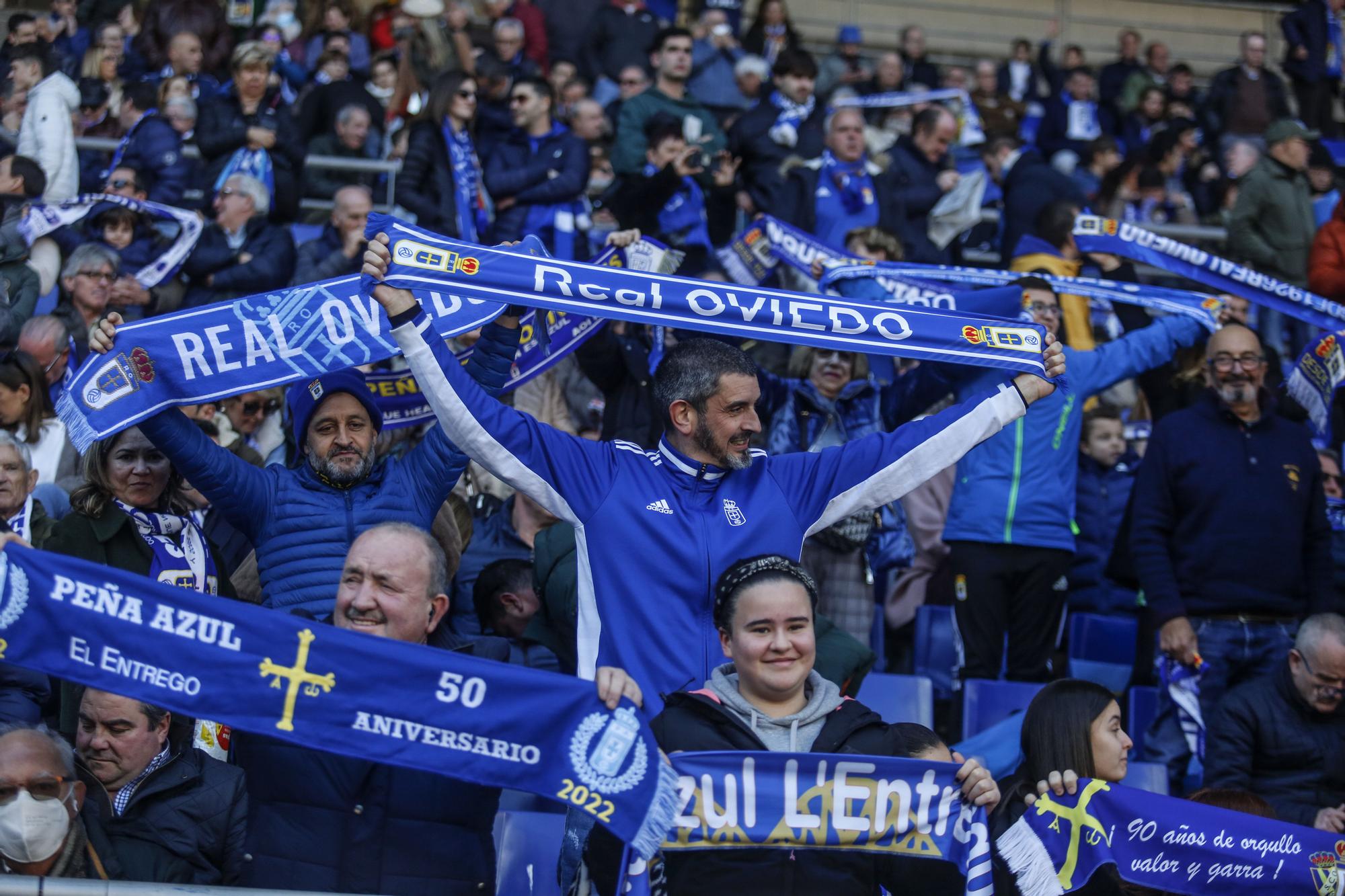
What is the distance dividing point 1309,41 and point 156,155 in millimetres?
11741

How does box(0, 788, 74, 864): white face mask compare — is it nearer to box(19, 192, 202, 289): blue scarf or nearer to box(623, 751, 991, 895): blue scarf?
box(623, 751, 991, 895): blue scarf

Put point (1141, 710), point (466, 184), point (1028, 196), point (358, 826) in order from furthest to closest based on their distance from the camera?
1. point (1028, 196)
2. point (466, 184)
3. point (1141, 710)
4. point (358, 826)

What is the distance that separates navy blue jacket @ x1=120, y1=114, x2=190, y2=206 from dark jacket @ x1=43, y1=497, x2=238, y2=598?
543 centimetres

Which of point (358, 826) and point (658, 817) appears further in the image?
point (358, 826)

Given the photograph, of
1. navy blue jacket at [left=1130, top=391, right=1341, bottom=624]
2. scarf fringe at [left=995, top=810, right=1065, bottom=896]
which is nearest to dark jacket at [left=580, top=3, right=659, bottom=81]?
navy blue jacket at [left=1130, top=391, right=1341, bottom=624]

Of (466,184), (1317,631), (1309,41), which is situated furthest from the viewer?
(1309,41)

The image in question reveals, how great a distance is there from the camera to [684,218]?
9.10 metres

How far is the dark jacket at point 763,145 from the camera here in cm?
1082

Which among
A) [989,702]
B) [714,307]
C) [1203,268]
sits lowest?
[989,702]

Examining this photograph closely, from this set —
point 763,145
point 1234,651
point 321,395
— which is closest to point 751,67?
point 763,145

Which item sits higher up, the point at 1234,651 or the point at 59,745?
the point at 1234,651

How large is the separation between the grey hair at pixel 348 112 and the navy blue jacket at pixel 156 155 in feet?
4.70

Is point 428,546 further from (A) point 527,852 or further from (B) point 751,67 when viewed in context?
(B) point 751,67

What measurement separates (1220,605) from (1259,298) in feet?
5.70
